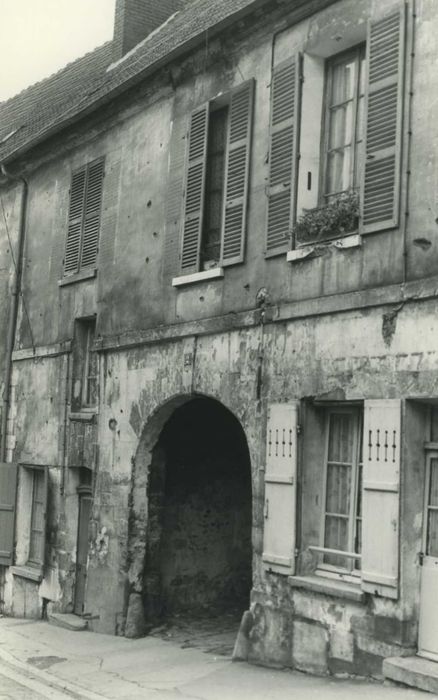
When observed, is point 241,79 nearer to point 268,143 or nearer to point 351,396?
point 268,143

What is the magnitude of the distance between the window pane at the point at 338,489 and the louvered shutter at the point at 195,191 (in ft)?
10.1

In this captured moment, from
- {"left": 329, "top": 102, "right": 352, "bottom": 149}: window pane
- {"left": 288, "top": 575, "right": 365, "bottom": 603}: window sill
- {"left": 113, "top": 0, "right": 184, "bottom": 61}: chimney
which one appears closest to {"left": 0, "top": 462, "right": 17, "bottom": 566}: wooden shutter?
{"left": 288, "top": 575, "right": 365, "bottom": 603}: window sill

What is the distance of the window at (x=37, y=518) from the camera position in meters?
13.4

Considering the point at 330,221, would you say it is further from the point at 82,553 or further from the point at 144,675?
the point at 82,553

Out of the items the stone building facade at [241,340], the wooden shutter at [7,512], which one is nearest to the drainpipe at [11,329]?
the stone building facade at [241,340]

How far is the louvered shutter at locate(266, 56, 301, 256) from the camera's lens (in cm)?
888

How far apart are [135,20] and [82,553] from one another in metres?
9.15

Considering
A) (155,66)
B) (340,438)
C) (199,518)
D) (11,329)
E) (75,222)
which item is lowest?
(199,518)

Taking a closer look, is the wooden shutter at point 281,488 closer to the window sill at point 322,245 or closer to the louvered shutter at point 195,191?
the window sill at point 322,245

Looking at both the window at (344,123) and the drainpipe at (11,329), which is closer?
the window at (344,123)

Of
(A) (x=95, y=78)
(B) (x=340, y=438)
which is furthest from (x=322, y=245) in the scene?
(A) (x=95, y=78)

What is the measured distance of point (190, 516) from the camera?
37.8 ft

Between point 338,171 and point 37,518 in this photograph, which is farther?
point 37,518

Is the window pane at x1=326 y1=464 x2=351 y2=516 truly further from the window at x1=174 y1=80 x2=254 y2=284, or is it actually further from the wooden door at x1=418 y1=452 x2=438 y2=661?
the window at x1=174 y1=80 x2=254 y2=284
